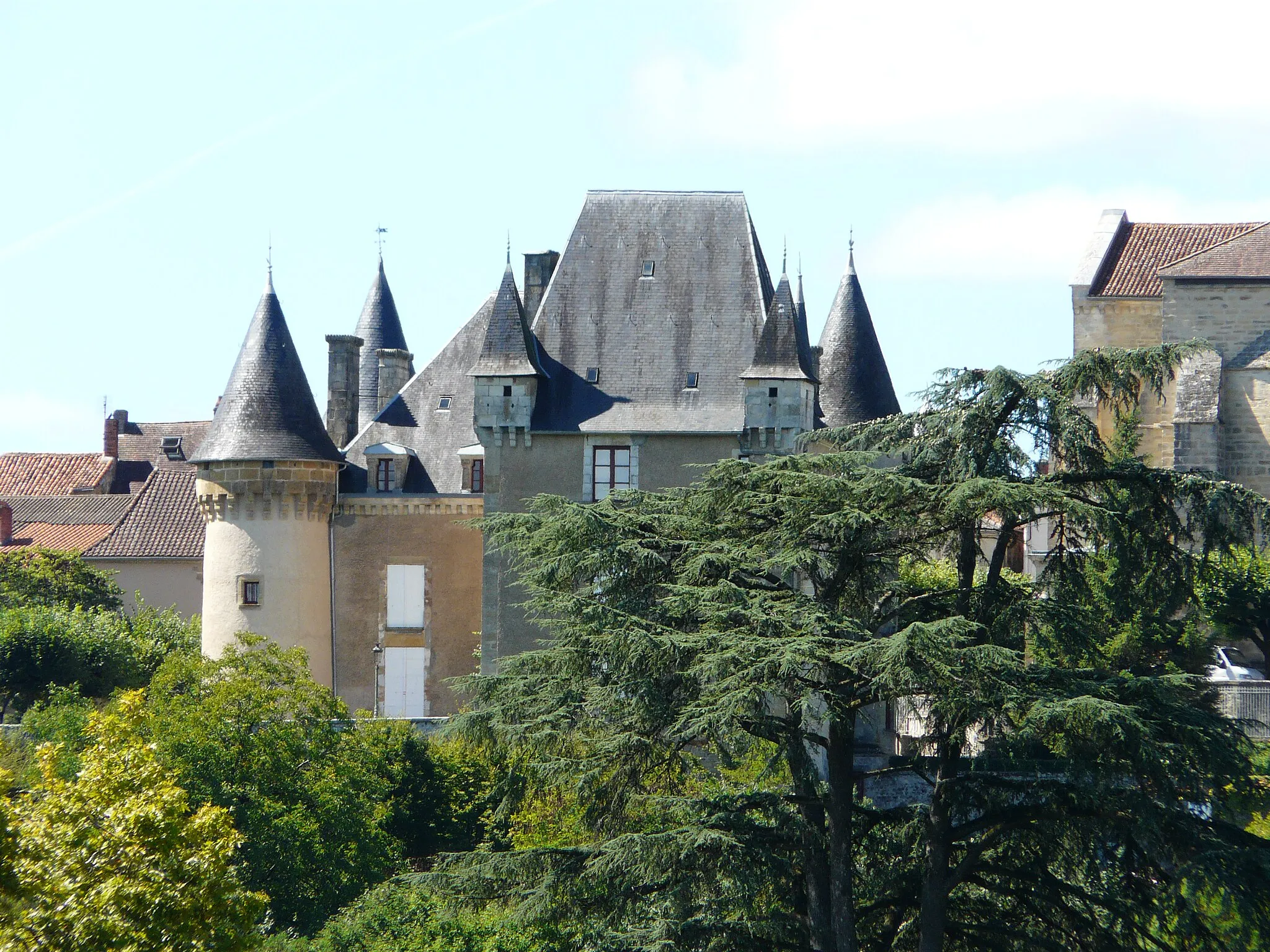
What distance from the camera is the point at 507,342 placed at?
122 ft

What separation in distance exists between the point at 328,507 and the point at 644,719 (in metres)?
17.1

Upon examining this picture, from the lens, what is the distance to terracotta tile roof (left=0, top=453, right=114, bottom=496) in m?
A: 66.9

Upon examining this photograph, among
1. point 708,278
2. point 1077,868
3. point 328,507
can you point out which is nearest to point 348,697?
point 328,507

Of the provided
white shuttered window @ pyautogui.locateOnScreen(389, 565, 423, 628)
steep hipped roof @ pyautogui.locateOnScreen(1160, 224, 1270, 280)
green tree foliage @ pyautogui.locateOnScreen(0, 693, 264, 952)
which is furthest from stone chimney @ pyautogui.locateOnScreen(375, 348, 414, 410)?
green tree foliage @ pyautogui.locateOnScreen(0, 693, 264, 952)

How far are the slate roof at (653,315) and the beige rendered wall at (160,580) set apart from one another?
1779 centimetres

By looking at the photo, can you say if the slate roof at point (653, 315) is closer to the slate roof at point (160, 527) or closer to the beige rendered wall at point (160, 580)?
the slate roof at point (160, 527)

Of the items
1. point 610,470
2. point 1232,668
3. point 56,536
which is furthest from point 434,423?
point 56,536

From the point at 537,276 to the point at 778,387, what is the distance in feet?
22.1

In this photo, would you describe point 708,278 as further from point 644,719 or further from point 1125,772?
point 1125,772

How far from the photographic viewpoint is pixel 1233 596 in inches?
1372

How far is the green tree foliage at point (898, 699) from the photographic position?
67.8 feet

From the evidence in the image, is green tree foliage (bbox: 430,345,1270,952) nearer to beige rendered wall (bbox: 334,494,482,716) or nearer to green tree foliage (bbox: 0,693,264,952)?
green tree foliage (bbox: 0,693,264,952)

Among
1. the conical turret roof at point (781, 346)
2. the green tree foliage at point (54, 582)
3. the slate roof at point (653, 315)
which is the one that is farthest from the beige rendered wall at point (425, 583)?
the green tree foliage at point (54, 582)

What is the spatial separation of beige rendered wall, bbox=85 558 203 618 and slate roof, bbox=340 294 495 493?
13.3 meters
